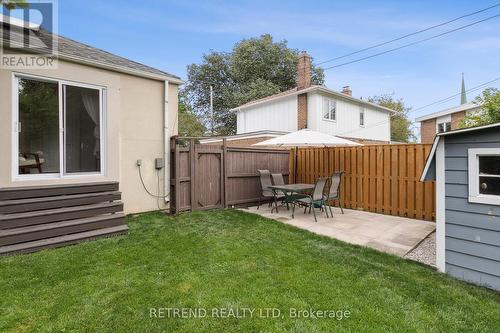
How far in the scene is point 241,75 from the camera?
29.2m

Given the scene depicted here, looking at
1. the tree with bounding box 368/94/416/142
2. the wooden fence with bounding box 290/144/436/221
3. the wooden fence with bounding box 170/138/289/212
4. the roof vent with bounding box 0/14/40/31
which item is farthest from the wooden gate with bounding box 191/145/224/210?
the tree with bounding box 368/94/416/142

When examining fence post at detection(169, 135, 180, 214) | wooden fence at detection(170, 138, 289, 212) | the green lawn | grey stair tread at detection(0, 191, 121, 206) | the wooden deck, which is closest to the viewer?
the green lawn

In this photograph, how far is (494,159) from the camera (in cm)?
318

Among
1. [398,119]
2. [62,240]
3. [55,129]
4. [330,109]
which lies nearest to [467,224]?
[62,240]

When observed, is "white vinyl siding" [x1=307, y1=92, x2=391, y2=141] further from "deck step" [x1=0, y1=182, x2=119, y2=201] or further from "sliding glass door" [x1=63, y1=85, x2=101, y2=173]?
"deck step" [x1=0, y1=182, x2=119, y2=201]

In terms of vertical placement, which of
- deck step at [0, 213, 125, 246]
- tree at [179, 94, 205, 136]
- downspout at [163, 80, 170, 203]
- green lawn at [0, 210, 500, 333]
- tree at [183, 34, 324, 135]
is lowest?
green lawn at [0, 210, 500, 333]

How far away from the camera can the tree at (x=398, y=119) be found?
31766 mm

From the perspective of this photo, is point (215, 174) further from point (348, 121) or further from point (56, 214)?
point (348, 121)

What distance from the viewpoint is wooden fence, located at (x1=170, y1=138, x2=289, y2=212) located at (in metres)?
6.97

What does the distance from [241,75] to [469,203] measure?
27886 millimetres

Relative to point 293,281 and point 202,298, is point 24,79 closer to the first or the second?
point 202,298

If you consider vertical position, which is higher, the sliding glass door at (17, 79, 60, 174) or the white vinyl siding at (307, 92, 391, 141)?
the white vinyl siding at (307, 92, 391, 141)

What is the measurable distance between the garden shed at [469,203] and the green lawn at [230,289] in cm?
23

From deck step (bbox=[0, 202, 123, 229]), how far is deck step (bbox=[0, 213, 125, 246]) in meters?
0.07
